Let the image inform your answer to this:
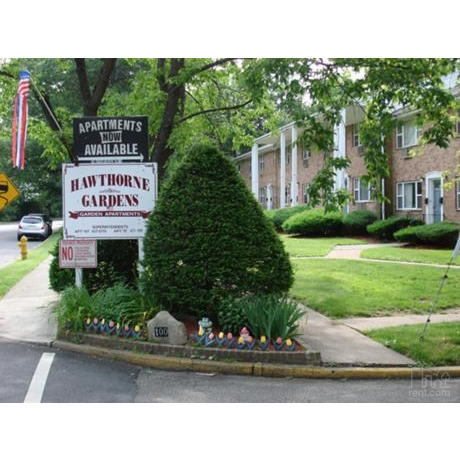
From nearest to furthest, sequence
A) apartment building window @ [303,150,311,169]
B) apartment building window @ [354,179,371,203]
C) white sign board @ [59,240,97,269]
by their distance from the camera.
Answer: white sign board @ [59,240,97,269] < apartment building window @ [354,179,371,203] < apartment building window @ [303,150,311,169]


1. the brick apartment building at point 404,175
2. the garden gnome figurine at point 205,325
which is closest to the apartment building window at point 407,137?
the brick apartment building at point 404,175

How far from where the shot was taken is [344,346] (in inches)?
306

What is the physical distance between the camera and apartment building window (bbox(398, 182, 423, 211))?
2670 centimetres

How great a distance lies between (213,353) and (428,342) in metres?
2.91

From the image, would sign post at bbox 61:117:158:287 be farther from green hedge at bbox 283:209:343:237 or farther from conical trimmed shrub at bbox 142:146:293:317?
green hedge at bbox 283:209:343:237

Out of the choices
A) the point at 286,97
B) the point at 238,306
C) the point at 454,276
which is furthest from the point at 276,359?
the point at 454,276

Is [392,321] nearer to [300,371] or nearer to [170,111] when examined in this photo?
[300,371]

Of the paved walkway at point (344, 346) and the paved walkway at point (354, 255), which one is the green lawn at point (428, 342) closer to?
the paved walkway at point (344, 346)

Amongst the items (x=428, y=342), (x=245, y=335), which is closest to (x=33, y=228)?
(x=245, y=335)

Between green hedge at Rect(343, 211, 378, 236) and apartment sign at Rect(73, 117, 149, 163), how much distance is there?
19624mm

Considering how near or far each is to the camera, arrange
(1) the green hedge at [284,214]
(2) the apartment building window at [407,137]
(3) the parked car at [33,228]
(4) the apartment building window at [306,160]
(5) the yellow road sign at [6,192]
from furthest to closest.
A: (4) the apartment building window at [306,160] < (3) the parked car at [33,228] < (1) the green hedge at [284,214] < (2) the apartment building window at [407,137] < (5) the yellow road sign at [6,192]

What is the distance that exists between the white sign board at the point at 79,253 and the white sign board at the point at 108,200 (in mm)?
165

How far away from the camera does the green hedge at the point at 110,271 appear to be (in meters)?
10.3

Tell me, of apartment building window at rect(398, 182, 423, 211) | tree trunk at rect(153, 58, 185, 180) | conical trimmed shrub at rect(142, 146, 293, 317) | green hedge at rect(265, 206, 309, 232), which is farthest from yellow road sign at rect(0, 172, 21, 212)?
green hedge at rect(265, 206, 309, 232)
